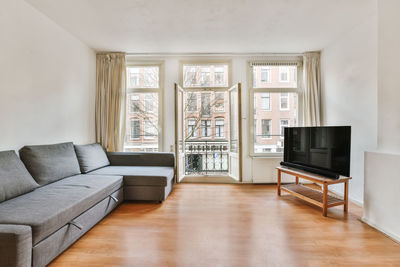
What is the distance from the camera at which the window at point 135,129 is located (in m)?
3.95

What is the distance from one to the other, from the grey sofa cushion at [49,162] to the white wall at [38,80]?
18 centimetres

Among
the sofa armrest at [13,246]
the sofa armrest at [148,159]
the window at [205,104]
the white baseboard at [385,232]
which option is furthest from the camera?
the window at [205,104]

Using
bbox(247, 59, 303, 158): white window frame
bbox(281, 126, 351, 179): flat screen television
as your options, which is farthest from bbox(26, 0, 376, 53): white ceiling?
bbox(281, 126, 351, 179): flat screen television

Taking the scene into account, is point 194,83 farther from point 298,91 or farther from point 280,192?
point 280,192

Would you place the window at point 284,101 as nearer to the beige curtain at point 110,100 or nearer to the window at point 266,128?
the window at point 266,128

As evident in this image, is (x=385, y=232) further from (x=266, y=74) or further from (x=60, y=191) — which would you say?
(x=60, y=191)

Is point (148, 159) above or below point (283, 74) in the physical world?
below

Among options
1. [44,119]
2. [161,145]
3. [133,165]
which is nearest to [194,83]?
[161,145]

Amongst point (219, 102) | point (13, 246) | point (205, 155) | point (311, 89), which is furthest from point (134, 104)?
point (311, 89)

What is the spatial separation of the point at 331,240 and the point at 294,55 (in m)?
3.35

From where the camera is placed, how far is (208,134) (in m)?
4.47

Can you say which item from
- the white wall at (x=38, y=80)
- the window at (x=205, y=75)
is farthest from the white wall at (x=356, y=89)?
the white wall at (x=38, y=80)

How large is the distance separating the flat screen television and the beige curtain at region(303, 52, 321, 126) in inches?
30.4

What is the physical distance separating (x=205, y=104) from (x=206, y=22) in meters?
1.93
